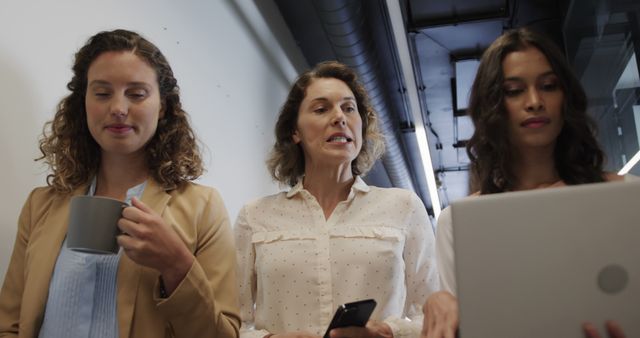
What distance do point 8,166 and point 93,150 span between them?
0.22m

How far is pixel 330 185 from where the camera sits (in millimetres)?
1836

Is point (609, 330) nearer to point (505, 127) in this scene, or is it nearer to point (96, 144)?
point (505, 127)

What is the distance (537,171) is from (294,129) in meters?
0.88

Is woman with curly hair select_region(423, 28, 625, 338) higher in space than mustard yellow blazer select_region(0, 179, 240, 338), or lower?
higher

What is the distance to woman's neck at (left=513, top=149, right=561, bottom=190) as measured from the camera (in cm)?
144

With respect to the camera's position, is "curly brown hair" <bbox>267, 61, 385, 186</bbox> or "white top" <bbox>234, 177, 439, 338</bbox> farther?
"curly brown hair" <bbox>267, 61, 385, 186</bbox>

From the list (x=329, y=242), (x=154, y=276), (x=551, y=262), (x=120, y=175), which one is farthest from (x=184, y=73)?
(x=551, y=262)

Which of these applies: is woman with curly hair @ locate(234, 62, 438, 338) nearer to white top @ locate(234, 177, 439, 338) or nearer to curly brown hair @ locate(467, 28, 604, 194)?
white top @ locate(234, 177, 439, 338)

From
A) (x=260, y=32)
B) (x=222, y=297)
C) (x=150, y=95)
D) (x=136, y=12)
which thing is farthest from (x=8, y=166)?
(x=260, y=32)

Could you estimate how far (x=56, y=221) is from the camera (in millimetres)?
1348

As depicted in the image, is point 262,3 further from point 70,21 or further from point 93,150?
point 93,150

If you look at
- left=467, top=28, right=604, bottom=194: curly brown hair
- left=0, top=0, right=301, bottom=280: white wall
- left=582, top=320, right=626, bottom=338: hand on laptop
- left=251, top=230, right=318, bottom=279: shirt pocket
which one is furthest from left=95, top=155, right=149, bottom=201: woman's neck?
left=582, top=320, right=626, bottom=338: hand on laptop

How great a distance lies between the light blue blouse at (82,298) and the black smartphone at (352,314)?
486 mm

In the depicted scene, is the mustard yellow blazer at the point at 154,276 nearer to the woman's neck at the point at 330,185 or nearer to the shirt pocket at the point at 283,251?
the shirt pocket at the point at 283,251
